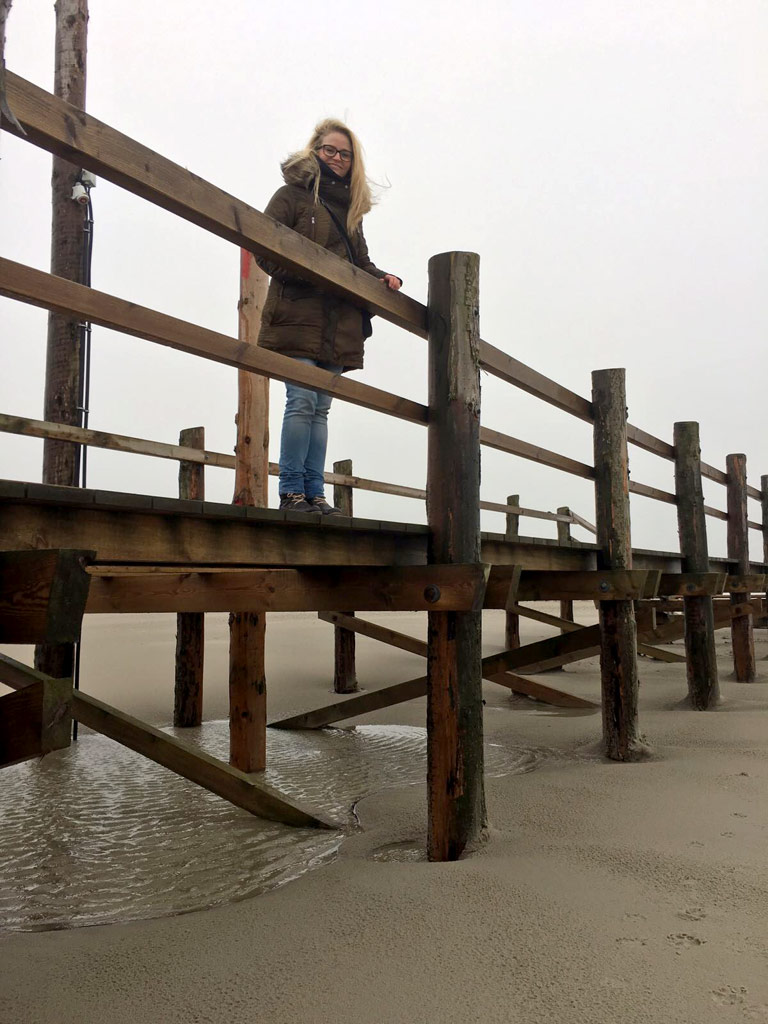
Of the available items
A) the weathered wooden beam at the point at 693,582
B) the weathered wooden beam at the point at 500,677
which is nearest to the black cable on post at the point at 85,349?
the weathered wooden beam at the point at 500,677

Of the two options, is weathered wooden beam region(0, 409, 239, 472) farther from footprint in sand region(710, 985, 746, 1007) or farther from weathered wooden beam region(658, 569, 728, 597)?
footprint in sand region(710, 985, 746, 1007)

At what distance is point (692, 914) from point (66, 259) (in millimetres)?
6769

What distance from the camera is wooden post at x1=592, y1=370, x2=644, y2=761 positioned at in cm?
527

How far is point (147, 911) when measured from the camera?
3.36 m

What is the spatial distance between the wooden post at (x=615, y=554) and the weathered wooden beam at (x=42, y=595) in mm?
4200

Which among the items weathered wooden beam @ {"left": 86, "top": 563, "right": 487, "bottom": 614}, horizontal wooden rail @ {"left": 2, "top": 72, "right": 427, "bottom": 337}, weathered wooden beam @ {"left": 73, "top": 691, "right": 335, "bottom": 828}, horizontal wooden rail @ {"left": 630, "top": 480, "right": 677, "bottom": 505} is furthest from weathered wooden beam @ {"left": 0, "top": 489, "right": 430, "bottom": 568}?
horizontal wooden rail @ {"left": 630, "top": 480, "right": 677, "bottom": 505}

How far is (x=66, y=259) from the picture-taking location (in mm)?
7148

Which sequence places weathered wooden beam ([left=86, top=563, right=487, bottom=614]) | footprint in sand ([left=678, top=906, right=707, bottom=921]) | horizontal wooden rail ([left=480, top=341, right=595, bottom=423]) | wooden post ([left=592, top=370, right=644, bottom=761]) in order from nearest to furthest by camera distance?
footprint in sand ([left=678, top=906, right=707, bottom=921])
weathered wooden beam ([left=86, top=563, right=487, bottom=614])
horizontal wooden rail ([left=480, top=341, right=595, bottom=423])
wooden post ([left=592, top=370, right=644, bottom=761])

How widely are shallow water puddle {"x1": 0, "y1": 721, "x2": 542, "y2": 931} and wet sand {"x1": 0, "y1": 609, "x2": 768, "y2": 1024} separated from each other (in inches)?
16.5

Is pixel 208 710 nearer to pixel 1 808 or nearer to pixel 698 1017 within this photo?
pixel 1 808

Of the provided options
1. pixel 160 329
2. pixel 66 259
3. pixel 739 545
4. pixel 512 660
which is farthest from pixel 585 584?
Answer: pixel 66 259

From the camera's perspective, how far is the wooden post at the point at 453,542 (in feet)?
11.5

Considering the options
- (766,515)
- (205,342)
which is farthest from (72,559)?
(766,515)

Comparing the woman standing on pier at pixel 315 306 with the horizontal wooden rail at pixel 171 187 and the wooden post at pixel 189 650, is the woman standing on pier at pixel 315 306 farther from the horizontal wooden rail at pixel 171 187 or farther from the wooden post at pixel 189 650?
the wooden post at pixel 189 650
